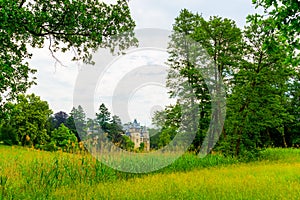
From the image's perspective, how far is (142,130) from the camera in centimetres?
1145

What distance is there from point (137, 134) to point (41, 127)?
2614cm

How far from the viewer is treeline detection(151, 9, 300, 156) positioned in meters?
14.8

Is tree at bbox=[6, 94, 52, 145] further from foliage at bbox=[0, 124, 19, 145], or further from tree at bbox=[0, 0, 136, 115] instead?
tree at bbox=[0, 0, 136, 115]

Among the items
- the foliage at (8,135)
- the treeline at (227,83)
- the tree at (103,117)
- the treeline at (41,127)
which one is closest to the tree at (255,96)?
the treeline at (227,83)

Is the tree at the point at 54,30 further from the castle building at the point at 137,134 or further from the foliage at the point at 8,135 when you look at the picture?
the foliage at the point at 8,135

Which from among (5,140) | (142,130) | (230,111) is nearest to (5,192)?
(142,130)

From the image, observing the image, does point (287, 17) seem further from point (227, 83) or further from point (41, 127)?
point (41, 127)

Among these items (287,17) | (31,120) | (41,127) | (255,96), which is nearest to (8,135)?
(31,120)

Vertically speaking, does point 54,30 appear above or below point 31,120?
above

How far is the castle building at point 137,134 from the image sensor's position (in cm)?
1060

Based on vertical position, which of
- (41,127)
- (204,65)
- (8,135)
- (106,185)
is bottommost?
(106,185)

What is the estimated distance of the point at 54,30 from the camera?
9500 millimetres

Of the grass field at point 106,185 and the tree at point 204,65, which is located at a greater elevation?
the tree at point 204,65

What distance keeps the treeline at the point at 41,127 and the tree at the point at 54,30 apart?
1.42 m
